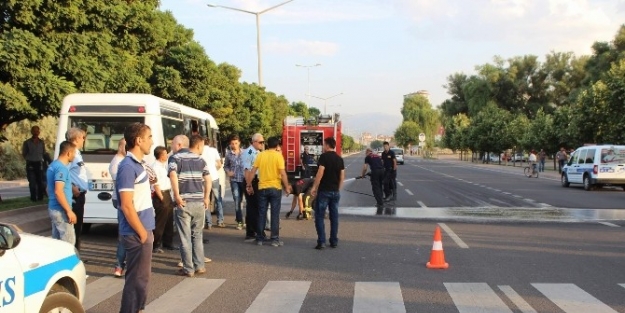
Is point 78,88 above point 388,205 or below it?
above

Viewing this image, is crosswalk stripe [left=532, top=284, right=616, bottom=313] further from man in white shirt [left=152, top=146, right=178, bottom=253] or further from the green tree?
the green tree

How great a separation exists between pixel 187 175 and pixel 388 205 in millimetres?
10679

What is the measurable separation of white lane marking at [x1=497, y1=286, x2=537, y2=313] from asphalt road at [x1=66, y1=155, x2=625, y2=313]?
1 cm

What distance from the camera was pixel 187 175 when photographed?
859cm

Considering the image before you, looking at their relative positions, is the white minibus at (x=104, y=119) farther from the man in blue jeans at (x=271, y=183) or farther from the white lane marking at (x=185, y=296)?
the white lane marking at (x=185, y=296)

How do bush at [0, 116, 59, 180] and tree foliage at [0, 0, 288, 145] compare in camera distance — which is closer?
tree foliage at [0, 0, 288, 145]

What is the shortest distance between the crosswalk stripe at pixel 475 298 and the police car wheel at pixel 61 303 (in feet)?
12.1

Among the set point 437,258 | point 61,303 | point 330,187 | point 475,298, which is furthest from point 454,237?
point 61,303

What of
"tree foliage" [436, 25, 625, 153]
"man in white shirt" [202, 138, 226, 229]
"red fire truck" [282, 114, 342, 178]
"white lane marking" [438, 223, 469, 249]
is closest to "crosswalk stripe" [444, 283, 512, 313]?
"white lane marking" [438, 223, 469, 249]

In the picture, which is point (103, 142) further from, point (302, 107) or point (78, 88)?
point (302, 107)

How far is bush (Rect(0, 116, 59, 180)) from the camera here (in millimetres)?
31547

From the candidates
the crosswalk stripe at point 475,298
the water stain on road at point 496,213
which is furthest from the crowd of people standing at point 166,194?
the crosswalk stripe at point 475,298

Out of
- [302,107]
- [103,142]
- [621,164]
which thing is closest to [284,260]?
[103,142]

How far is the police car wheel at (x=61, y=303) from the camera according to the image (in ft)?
15.3
